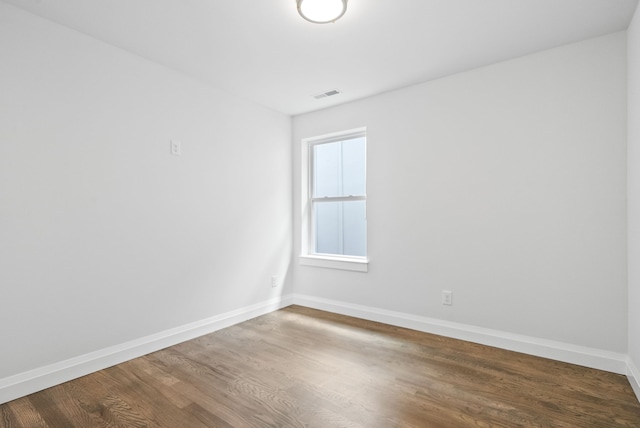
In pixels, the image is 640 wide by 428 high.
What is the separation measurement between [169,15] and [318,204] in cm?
261

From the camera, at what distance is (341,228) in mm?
3977

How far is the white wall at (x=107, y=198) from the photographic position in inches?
80.6

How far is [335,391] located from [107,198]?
2189 mm

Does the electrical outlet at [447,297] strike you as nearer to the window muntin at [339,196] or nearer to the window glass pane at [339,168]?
the window muntin at [339,196]

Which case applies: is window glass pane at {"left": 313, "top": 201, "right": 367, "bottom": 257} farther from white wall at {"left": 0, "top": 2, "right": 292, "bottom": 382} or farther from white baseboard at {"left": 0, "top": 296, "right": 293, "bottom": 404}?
white baseboard at {"left": 0, "top": 296, "right": 293, "bottom": 404}

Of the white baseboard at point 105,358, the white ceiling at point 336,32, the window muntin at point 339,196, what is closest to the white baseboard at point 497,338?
the window muntin at point 339,196

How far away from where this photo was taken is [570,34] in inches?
91.4

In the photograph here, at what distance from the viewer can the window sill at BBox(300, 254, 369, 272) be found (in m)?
3.59

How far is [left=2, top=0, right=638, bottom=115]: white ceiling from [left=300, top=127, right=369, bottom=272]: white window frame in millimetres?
946

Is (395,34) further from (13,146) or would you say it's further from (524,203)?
(13,146)

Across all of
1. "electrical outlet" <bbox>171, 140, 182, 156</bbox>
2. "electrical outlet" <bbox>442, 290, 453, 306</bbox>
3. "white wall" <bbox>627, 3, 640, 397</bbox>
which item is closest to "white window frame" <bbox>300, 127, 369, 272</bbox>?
"electrical outlet" <bbox>442, 290, 453, 306</bbox>

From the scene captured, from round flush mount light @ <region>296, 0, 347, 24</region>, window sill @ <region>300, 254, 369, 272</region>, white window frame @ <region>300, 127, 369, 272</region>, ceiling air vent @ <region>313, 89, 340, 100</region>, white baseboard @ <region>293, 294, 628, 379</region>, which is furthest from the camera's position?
white window frame @ <region>300, 127, 369, 272</region>

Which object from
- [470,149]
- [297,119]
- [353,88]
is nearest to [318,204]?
[297,119]

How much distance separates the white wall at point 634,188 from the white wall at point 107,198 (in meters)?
3.23
